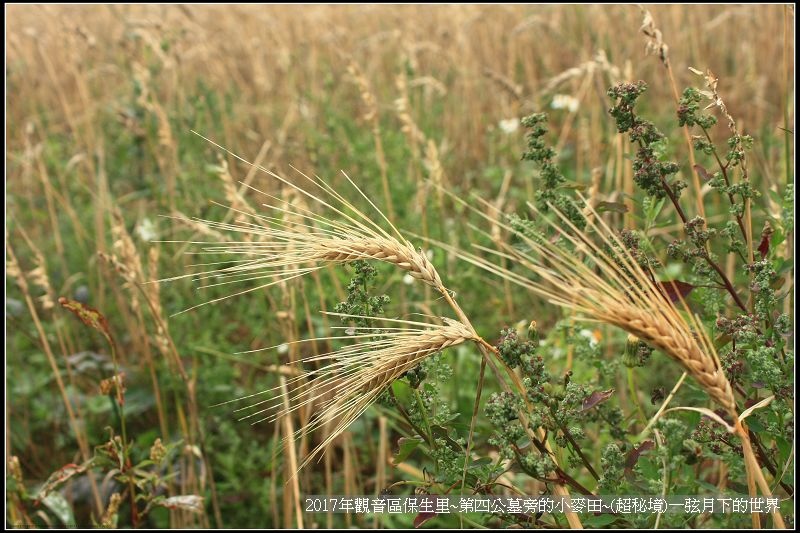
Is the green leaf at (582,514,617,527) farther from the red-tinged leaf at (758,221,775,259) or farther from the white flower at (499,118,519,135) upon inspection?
the white flower at (499,118,519,135)

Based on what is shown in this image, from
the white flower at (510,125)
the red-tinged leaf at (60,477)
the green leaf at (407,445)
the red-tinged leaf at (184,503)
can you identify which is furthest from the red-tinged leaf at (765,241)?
the white flower at (510,125)

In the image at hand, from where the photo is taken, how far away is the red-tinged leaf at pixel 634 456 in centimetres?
130

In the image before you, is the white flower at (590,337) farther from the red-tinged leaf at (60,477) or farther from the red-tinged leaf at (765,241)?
the red-tinged leaf at (60,477)

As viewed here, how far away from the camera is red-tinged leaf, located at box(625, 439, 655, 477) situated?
1.30 meters

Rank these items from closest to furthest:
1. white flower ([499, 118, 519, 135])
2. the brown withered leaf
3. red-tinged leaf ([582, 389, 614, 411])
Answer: red-tinged leaf ([582, 389, 614, 411]) → the brown withered leaf → white flower ([499, 118, 519, 135])

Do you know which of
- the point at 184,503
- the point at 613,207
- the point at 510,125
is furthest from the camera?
the point at 510,125

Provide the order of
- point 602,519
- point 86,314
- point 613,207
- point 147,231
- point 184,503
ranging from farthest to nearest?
point 147,231
point 184,503
point 86,314
point 613,207
point 602,519

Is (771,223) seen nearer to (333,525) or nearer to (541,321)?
(333,525)

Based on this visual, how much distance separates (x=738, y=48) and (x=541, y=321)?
278 centimetres

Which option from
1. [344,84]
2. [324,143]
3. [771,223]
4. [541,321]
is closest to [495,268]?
[771,223]

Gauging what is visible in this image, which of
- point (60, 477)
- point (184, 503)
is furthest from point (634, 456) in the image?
point (60, 477)

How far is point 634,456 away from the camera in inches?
51.3

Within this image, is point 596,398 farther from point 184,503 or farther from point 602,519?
point 184,503

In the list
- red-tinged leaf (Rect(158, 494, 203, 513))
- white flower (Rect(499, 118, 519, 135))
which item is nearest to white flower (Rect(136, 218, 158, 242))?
red-tinged leaf (Rect(158, 494, 203, 513))
